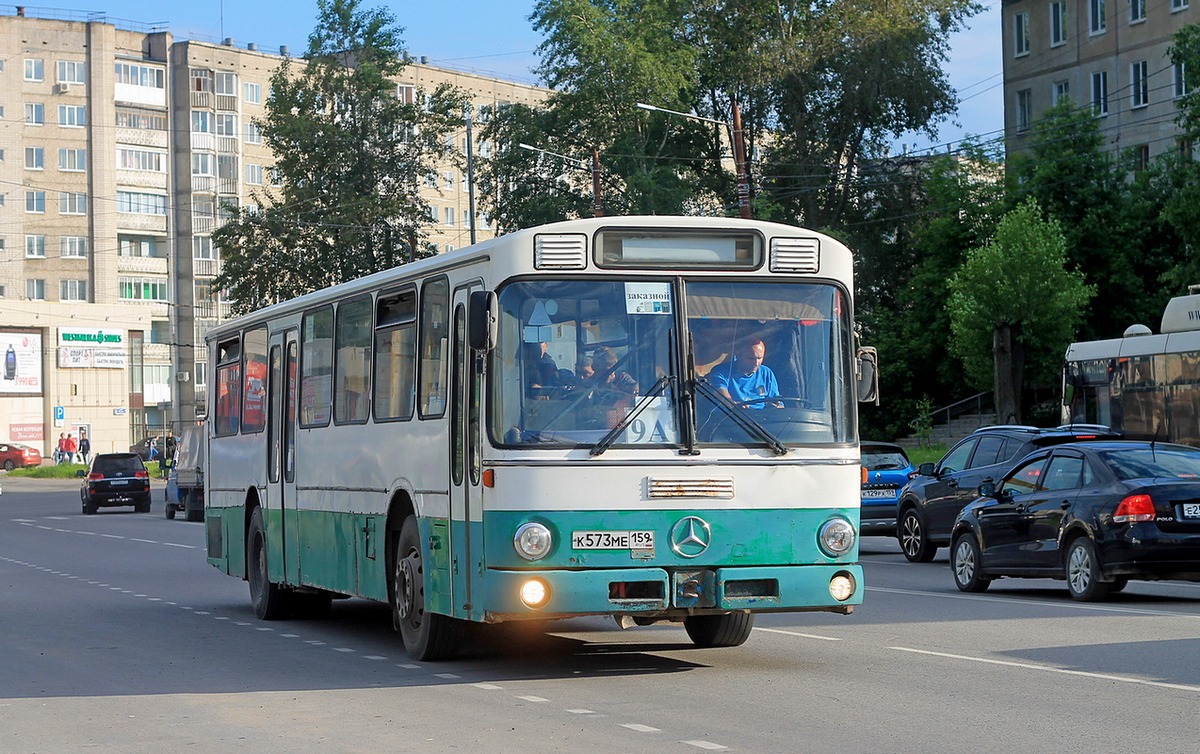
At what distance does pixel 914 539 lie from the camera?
24.7 metres

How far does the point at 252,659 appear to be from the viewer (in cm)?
1355

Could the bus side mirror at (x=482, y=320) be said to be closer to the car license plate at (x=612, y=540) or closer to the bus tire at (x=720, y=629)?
the car license plate at (x=612, y=540)

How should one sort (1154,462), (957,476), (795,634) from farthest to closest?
(957,476) → (1154,462) → (795,634)

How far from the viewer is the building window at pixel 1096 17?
65.1 m

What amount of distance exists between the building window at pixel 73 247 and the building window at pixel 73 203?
134 centimetres

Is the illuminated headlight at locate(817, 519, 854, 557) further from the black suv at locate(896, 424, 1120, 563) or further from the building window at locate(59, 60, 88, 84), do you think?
the building window at locate(59, 60, 88, 84)

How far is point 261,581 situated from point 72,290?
8609 centimetres

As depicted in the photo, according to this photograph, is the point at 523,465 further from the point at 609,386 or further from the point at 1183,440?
the point at 1183,440

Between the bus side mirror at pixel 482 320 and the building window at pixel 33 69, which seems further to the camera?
the building window at pixel 33 69

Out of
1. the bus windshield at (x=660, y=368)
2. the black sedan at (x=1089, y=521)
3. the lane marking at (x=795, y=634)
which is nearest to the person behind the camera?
the bus windshield at (x=660, y=368)

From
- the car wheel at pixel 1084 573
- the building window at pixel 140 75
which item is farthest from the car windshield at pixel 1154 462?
the building window at pixel 140 75

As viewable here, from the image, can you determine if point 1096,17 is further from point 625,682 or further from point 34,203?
point 625,682

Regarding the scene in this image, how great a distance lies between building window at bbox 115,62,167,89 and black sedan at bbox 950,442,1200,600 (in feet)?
289

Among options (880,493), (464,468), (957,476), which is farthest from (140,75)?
(464,468)
